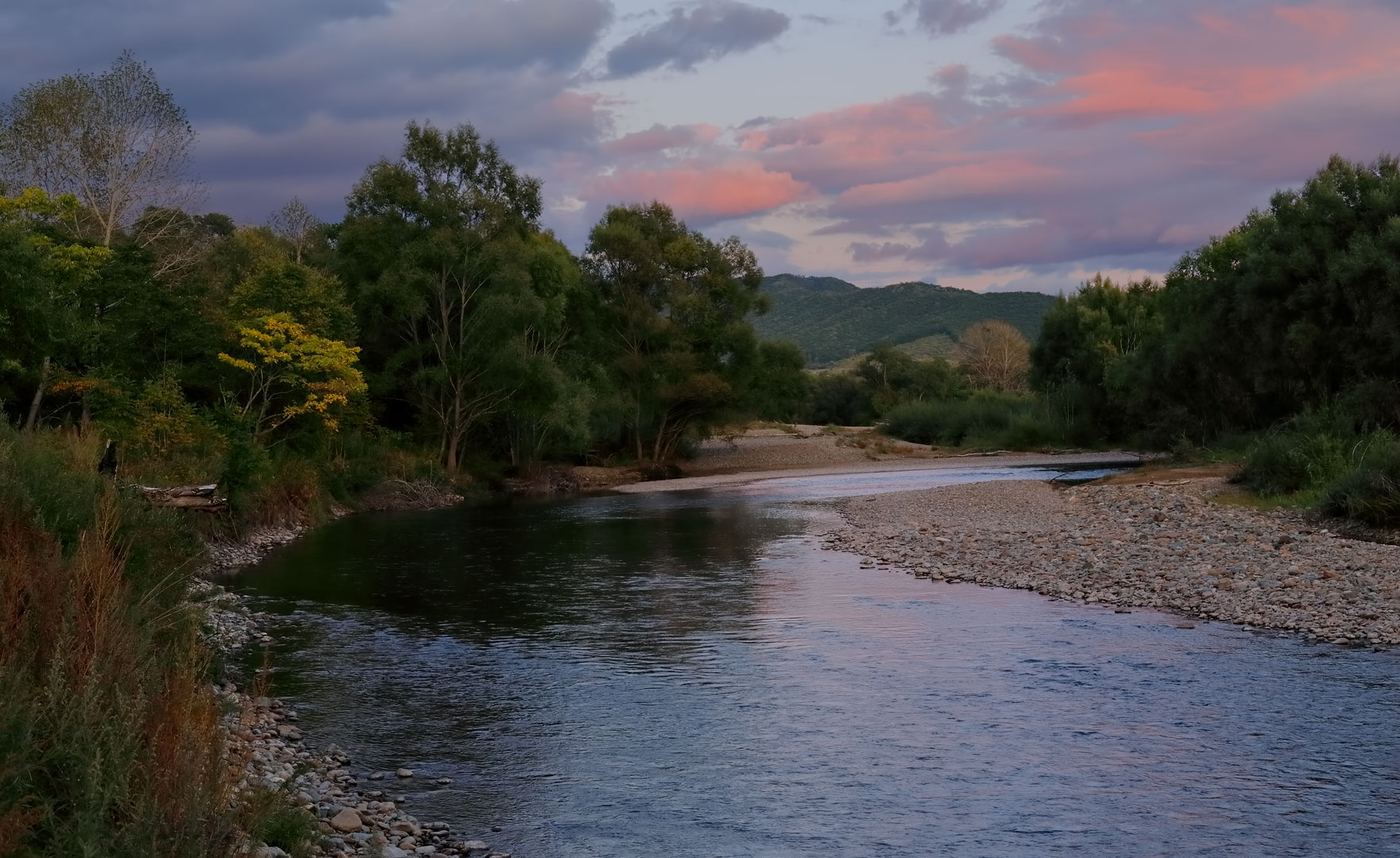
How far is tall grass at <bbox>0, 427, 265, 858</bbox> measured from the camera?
5391 millimetres

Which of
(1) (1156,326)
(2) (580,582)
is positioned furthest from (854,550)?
(1) (1156,326)

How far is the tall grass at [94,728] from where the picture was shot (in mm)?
5391

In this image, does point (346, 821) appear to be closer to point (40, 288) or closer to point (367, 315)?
point (40, 288)

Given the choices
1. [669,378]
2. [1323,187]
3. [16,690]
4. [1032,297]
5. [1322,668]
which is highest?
[1032,297]

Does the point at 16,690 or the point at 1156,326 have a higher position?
the point at 1156,326

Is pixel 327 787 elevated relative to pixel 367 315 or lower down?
lower down

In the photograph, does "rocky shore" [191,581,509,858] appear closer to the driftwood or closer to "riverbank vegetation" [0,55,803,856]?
"riverbank vegetation" [0,55,803,856]

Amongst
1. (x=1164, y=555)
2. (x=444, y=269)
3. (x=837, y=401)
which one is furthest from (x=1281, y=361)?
(x=837, y=401)

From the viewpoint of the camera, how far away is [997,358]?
4660 inches

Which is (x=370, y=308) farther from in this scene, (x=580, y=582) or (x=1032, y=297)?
(x=1032, y=297)

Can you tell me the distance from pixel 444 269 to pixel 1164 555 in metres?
33.6

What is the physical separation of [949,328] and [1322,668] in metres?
169

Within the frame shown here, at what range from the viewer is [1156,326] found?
208 ft

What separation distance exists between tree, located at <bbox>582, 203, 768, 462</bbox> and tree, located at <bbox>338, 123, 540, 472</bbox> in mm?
14147
